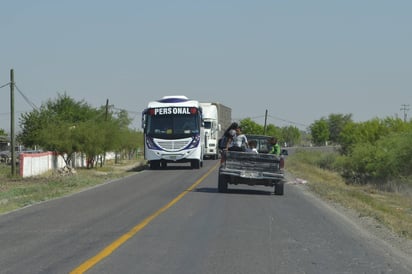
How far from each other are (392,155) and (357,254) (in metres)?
40.2

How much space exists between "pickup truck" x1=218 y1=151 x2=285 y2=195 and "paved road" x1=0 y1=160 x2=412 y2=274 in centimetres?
211

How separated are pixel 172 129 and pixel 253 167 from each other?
17261mm

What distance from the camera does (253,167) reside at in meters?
23.7

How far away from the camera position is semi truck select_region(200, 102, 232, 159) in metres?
58.4

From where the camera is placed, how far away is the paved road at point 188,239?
1005 centimetres

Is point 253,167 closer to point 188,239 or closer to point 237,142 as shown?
point 237,142

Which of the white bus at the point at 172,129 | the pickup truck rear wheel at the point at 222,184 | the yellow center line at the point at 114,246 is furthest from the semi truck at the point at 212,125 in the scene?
the yellow center line at the point at 114,246

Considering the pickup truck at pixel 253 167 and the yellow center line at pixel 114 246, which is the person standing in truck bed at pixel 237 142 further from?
the yellow center line at pixel 114 246

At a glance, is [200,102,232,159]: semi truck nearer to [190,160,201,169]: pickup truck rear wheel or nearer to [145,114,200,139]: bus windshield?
[190,160,201,169]: pickup truck rear wheel

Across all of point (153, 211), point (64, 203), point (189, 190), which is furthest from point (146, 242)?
point (189, 190)

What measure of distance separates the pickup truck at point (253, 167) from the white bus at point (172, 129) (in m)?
16.9

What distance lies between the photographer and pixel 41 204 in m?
20.9

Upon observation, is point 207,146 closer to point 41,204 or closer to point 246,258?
point 41,204

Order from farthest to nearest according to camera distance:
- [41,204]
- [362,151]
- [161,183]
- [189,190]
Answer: [362,151]
[161,183]
[189,190]
[41,204]
